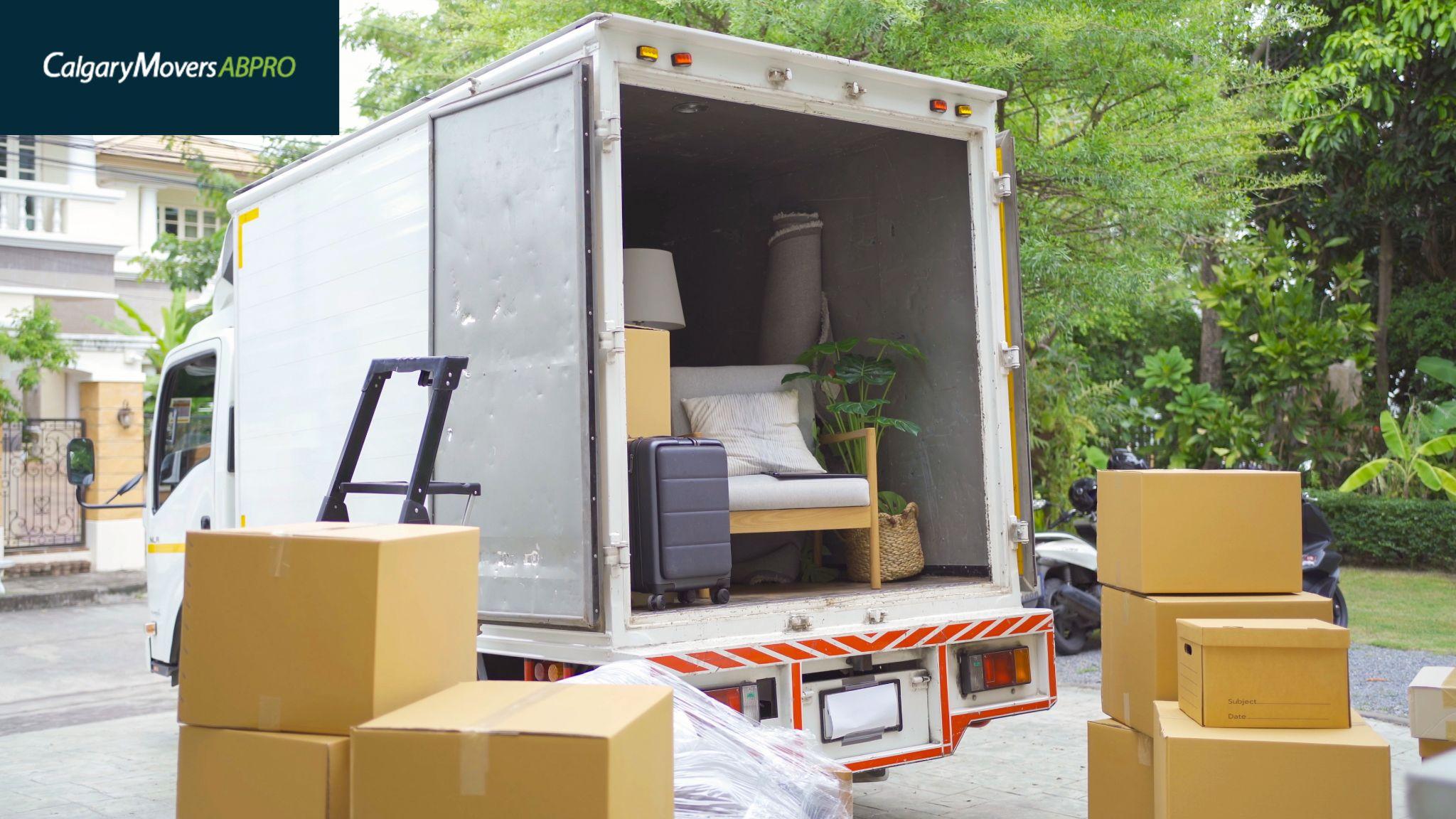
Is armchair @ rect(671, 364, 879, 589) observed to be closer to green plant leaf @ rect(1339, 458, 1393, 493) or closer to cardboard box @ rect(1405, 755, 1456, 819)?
cardboard box @ rect(1405, 755, 1456, 819)

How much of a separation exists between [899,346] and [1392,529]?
8.63 m

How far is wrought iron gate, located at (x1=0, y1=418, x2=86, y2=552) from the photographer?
531 inches

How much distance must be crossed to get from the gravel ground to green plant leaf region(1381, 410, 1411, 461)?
447cm

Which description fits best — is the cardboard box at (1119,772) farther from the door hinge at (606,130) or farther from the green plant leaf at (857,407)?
the door hinge at (606,130)

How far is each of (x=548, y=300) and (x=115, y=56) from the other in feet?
29.6

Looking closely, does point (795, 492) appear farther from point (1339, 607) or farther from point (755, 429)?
point (1339, 607)

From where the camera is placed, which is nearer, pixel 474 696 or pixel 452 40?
pixel 474 696

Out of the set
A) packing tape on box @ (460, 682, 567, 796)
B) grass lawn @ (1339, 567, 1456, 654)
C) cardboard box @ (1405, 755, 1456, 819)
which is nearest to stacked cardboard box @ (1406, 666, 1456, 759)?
cardboard box @ (1405, 755, 1456, 819)

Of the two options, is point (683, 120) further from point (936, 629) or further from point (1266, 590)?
point (1266, 590)

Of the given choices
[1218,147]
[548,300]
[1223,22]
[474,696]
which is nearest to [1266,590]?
[548,300]

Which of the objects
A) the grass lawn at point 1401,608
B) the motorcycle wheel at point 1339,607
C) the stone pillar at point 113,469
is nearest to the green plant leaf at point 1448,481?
the grass lawn at point 1401,608

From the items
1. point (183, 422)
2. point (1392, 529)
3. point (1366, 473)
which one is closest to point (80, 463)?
point (183, 422)

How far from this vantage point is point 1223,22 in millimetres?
8211

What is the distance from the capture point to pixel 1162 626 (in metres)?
3.79
